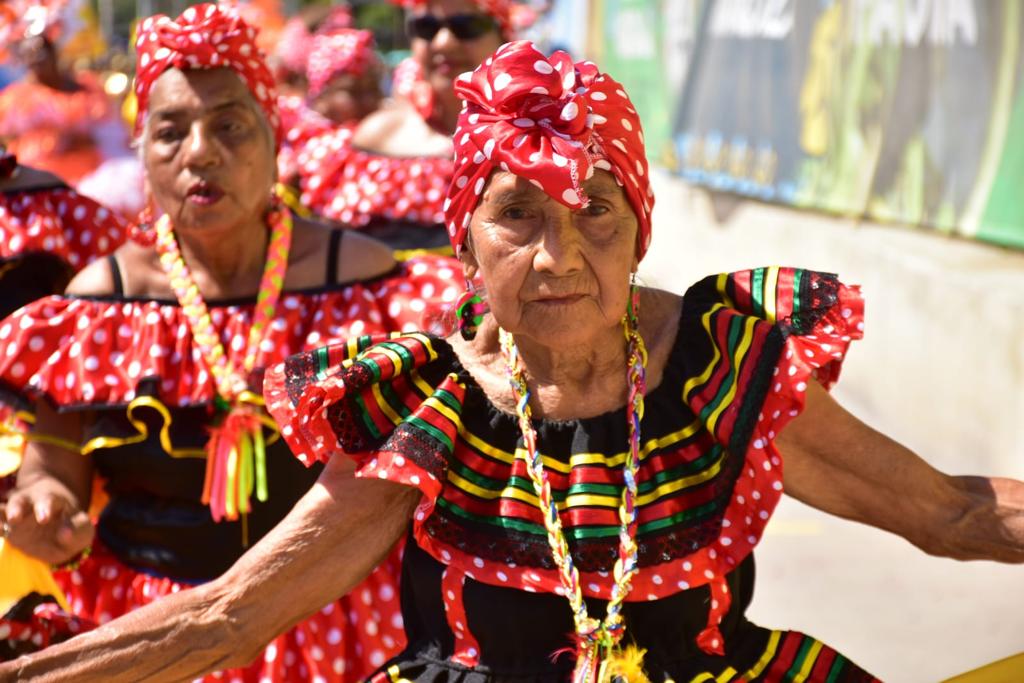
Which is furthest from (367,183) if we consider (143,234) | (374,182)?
(143,234)

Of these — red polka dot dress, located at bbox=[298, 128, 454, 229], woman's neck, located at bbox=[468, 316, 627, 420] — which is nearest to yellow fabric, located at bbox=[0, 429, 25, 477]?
woman's neck, located at bbox=[468, 316, 627, 420]

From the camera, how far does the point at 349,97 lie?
955 centimetres

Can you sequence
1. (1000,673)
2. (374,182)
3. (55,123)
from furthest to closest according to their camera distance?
(55,123), (374,182), (1000,673)

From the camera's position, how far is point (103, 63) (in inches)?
711

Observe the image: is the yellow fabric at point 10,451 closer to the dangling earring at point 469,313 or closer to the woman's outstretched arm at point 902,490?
the dangling earring at point 469,313

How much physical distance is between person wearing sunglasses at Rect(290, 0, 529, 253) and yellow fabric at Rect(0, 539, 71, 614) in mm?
2961

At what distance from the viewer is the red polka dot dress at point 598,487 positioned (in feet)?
8.36

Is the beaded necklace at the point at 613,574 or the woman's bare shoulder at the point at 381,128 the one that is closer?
the beaded necklace at the point at 613,574

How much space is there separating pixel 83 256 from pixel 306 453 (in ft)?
7.87

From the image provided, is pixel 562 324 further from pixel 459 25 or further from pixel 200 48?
pixel 459 25

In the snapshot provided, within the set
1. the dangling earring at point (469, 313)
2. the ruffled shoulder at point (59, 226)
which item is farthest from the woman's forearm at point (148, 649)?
the ruffled shoulder at point (59, 226)

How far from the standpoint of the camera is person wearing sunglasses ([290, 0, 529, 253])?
6262mm

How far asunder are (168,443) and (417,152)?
3233mm

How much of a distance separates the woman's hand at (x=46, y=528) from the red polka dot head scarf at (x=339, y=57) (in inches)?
259
